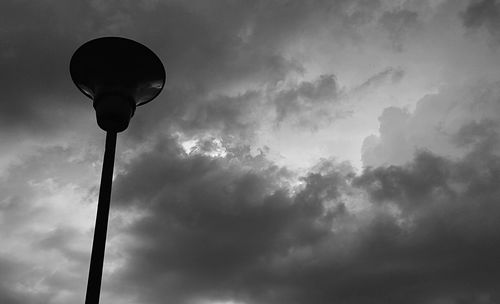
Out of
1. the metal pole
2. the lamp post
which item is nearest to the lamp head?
the lamp post

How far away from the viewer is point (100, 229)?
14.2ft

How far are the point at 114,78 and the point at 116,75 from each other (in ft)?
0.16

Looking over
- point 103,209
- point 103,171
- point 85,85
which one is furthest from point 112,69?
point 103,209

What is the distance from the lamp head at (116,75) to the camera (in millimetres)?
5164

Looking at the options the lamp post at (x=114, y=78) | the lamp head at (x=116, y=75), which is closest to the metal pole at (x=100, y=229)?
the lamp post at (x=114, y=78)

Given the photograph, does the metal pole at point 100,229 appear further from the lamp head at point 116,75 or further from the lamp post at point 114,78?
the lamp head at point 116,75

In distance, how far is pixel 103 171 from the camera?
15.4 feet

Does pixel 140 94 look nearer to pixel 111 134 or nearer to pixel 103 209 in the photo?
pixel 111 134

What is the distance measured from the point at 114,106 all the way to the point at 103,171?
2.73ft

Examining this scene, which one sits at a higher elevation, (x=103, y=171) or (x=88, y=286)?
(x=103, y=171)

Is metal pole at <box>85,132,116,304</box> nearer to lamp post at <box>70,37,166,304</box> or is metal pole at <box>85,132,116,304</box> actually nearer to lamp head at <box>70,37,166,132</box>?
lamp post at <box>70,37,166,304</box>

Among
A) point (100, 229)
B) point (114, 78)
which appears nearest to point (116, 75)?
point (114, 78)

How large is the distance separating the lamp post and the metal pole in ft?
0.05

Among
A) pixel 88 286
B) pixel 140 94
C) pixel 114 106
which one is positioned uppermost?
pixel 140 94
